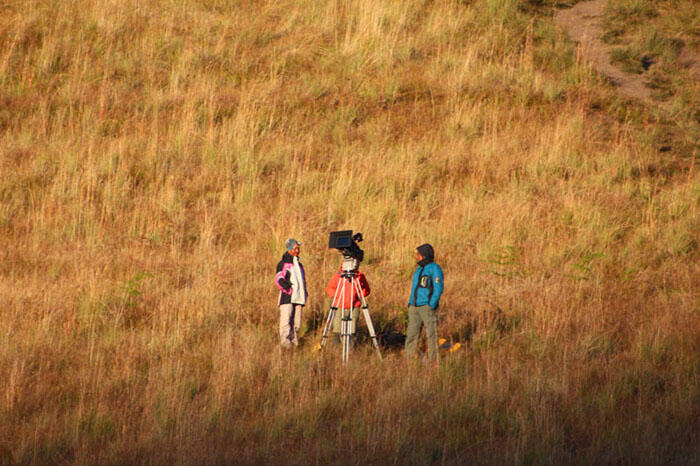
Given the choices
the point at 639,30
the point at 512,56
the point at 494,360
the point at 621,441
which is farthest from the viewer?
the point at 639,30

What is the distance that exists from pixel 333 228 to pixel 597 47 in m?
11.5

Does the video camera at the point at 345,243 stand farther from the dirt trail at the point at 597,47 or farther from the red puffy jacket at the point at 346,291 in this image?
the dirt trail at the point at 597,47

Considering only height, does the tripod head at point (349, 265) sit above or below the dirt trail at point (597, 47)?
below

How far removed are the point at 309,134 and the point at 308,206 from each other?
3.01m

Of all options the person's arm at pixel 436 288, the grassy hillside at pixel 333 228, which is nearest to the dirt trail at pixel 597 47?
the grassy hillside at pixel 333 228

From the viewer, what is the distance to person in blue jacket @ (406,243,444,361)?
909 cm

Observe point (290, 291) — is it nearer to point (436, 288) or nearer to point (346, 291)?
point (346, 291)

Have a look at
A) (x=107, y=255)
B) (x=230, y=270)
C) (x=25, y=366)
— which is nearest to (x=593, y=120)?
(x=230, y=270)

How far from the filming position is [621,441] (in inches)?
271

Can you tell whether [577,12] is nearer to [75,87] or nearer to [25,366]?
[75,87]

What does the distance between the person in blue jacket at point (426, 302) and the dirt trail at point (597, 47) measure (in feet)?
41.7

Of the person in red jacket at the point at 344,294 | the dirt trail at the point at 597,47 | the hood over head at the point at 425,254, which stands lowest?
Result: the person in red jacket at the point at 344,294

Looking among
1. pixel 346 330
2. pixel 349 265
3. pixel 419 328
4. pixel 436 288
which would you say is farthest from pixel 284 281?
pixel 436 288

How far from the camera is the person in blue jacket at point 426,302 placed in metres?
9.09
